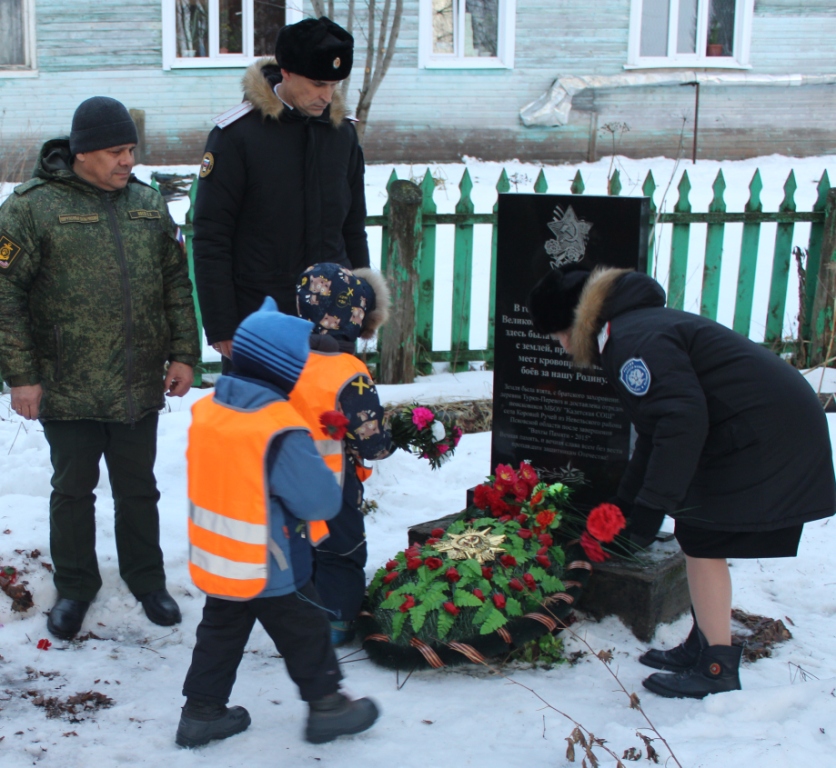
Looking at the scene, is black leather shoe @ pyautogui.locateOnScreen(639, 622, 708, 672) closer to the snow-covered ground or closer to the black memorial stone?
the snow-covered ground

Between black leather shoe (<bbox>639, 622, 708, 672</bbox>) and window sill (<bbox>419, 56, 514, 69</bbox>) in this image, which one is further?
window sill (<bbox>419, 56, 514, 69</bbox>)

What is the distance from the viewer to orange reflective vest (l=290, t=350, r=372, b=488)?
10.0 feet

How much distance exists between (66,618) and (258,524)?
4.44 feet

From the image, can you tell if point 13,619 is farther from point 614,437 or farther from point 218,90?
→ point 218,90

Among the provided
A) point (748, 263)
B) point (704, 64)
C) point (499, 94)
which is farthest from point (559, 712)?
point (704, 64)

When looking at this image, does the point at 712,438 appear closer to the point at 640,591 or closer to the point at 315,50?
the point at 640,591

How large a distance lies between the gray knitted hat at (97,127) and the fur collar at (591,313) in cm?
162

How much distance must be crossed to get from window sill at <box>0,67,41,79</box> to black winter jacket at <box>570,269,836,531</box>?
1218cm

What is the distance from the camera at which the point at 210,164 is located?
11.6ft

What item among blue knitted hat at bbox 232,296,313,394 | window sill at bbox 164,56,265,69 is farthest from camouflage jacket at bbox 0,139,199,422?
window sill at bbox 164,56,265,69

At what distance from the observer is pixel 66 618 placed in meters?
3.46

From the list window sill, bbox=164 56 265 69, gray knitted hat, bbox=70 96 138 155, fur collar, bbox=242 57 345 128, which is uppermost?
window sill, bbox=164 56 265 69

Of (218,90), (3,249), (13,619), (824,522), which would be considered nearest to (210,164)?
(3,249)

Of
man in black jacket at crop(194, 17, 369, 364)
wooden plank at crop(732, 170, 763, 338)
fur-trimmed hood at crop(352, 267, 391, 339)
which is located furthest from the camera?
wooden plank at crop(732, 170, 763, 338)
